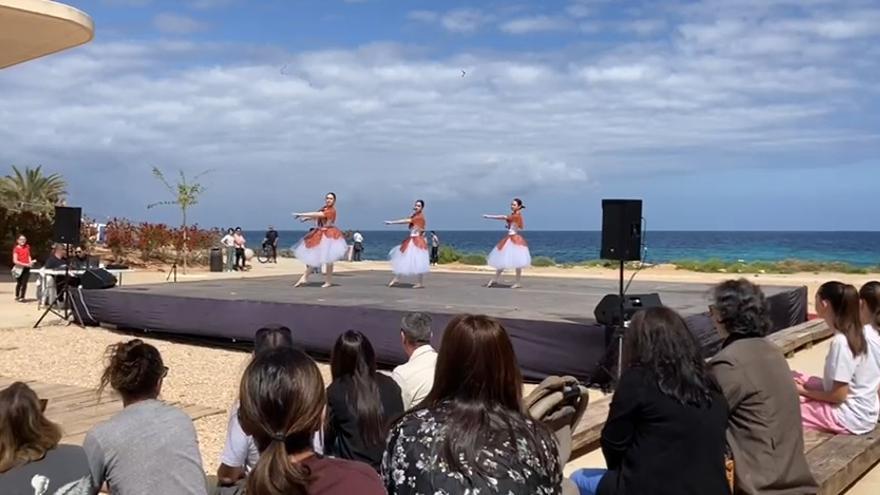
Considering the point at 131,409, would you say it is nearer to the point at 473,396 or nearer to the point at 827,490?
the point at 473,396

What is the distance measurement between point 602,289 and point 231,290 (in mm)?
5434

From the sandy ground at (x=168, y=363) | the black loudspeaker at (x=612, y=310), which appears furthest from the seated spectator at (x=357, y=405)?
the black loudspeaker at (x=612, y=310)

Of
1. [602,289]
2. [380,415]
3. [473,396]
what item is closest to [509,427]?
[473,396]

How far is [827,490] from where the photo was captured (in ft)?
12.3

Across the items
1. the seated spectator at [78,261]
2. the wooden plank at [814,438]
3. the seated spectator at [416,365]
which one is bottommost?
the wooden plank at [814,438]

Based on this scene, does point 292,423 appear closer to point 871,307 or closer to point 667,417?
point 667,417

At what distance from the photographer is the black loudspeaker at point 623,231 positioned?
7277 mm

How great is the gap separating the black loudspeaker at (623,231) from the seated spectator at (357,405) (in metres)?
4.47

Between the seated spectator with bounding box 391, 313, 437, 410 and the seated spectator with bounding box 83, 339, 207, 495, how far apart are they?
3.47 ft

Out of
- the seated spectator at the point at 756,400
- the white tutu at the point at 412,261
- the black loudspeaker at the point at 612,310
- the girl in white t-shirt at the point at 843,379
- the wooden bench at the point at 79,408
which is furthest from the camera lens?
the white tutu at the point at 412,261

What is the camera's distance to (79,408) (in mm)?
6234

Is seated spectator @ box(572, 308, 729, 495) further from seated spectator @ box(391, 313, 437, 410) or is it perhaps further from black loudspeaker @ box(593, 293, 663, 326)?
A: black loudspeaker @ box(593, 293, 663, 326)

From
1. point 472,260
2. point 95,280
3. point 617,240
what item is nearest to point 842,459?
point 617,240

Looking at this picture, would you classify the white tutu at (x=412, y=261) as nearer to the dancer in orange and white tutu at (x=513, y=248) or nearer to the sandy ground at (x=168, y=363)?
the dancer in orange and white tutu at (x=513, y=248)
